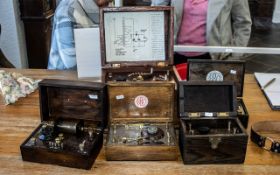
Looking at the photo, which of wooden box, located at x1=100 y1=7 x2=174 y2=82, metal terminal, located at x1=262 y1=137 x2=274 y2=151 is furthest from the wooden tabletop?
wooden box, located at x1=100 y1=7 x2=174 y2=82

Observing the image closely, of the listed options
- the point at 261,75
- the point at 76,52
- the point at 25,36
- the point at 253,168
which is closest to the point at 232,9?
the point at 261,75

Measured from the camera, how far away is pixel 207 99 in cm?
119

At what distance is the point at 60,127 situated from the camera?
3.90 ft

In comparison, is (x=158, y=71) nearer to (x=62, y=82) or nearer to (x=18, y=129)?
(x=62, y=82)

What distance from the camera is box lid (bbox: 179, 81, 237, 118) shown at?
3.83 ft

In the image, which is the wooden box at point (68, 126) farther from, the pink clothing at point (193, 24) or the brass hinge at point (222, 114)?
the pink clothing at point (193, 24)

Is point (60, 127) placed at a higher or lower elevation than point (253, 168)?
higher

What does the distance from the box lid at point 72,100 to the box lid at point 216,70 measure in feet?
1.30

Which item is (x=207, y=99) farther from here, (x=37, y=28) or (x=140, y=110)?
(x=37, y=28)

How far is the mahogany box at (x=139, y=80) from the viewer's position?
1108 millimetres

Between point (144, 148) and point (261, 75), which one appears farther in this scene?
point (261, 75)

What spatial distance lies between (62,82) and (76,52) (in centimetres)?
36

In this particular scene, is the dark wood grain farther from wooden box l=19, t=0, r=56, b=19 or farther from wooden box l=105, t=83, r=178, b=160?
wooden box l=19, t=0, r=56, b=19

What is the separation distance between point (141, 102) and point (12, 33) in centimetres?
250
